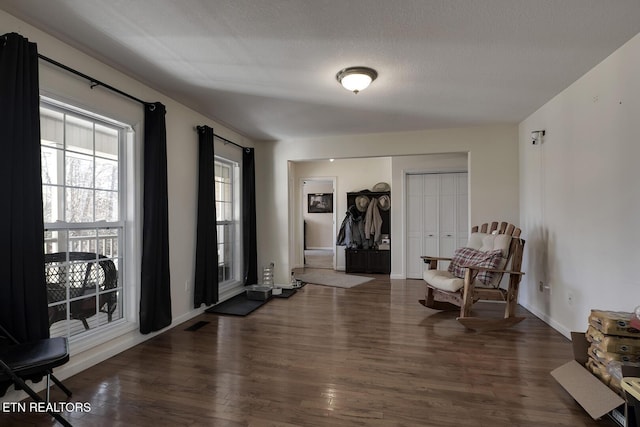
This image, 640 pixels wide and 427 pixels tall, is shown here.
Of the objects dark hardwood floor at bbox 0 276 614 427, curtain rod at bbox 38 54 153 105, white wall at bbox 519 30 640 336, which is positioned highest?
curtain rod at bbox 38 54 153 105

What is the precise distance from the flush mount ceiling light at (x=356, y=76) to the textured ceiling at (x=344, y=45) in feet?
0.22

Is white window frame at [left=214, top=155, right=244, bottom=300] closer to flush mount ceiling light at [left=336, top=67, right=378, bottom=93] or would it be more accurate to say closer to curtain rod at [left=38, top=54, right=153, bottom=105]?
curtain rod at [left=38, top=54, right=153, bottom=105]

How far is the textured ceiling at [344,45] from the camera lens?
1.82 m

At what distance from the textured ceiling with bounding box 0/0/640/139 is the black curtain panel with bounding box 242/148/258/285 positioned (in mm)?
1476

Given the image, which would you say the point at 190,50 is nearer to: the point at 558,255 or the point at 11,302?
the point at 11,302

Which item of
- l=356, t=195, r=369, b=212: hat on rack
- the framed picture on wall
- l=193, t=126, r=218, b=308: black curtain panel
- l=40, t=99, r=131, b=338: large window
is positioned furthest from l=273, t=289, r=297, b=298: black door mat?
the framed picture on wall

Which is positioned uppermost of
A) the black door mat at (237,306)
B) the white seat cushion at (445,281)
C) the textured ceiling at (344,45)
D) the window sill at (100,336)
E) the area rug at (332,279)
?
the textured ceiling at (344,45)

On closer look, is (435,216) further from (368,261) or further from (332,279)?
(332,279)

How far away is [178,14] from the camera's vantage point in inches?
73.2

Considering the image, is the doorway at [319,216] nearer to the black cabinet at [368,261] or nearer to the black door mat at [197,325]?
the black cabinet at [368,261]

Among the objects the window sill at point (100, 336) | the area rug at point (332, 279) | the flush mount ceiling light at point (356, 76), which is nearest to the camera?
the window sill at point (100, 336)

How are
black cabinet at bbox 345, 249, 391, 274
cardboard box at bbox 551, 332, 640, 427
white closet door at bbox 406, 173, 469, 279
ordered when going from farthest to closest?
black cabinet at bbox 345, 249, 391, 274
white closet door at bbox 406, 173, 469, 279
cardboard box at bbox 551, 332, 640, 427

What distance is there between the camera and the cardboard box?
5.48ft

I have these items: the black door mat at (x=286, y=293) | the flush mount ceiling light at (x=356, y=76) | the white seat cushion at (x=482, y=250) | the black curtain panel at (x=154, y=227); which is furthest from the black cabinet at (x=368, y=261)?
the flush mount ceiling light at (x=356, y=76)
